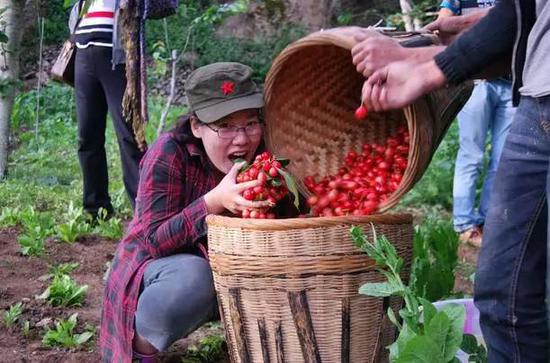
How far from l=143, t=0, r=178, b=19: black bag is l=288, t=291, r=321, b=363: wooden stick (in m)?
2.50

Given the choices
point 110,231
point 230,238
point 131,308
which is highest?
point 230,238

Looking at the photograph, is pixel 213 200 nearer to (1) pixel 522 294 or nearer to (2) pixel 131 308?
(2) pixel 131 308

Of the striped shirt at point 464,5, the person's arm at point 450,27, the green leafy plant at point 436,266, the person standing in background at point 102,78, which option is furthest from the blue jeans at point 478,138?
the person's arm at point 450,27

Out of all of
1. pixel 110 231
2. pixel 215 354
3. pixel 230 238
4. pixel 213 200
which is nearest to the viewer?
pixel 230 238

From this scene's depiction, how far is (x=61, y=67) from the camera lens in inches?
207

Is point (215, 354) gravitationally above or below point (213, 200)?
below

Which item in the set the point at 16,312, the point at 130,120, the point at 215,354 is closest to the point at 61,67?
the point at 130,120

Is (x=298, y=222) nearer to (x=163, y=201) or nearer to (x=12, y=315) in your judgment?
(x=163, y=201)

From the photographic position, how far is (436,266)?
10.5ft

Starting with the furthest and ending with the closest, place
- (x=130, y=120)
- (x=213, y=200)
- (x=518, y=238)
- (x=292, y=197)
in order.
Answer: (x=130, y=120), (x=292, y=197), (x=213, y=200), (x=518, y=238)

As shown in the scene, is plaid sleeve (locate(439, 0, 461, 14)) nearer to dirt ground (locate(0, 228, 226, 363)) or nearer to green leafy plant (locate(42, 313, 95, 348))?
dirt ground (locate(0, 228, 226, 363))

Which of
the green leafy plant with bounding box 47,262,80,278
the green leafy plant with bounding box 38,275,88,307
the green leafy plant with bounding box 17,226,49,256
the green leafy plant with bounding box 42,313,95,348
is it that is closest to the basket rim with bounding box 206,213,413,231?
the green leafy plant with bounding box 42,313,95,348

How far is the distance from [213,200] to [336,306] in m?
0.48

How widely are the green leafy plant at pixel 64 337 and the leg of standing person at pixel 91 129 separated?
2.02m
